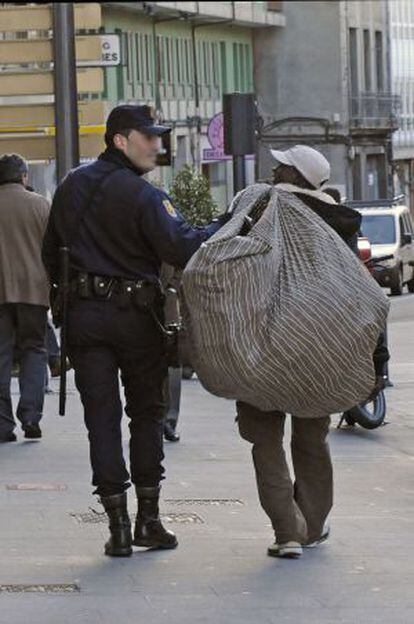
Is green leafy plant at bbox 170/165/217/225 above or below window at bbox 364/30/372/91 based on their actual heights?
below

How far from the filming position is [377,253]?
41531 mm

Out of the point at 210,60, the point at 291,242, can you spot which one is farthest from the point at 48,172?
the point at 210,60

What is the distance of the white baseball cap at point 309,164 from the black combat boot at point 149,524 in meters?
1.40

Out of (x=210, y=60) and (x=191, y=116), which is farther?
(x=210, y=60)

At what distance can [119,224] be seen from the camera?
28.7 feet

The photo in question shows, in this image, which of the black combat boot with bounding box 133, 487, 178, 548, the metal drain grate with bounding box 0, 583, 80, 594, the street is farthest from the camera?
the black combat boot with bounding box 133, 487, 178, 548

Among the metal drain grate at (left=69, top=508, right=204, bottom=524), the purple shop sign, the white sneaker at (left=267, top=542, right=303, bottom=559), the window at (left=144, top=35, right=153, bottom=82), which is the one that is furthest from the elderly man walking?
the window at (left=144, top=35, right=153, bottom=82)

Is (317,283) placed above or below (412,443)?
above

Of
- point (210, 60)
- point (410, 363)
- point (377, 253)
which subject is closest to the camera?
point (410, 363)

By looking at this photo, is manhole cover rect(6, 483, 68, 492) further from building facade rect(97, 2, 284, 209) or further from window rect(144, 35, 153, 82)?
window rect(144, 35, 153, 82)

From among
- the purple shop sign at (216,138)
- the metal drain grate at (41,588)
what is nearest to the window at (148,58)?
the purple shop sign at (216,138)

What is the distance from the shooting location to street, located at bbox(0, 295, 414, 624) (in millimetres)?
7582

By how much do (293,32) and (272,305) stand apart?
6706 centimetres

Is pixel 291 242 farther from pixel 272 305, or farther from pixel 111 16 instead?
pixel 111 16
